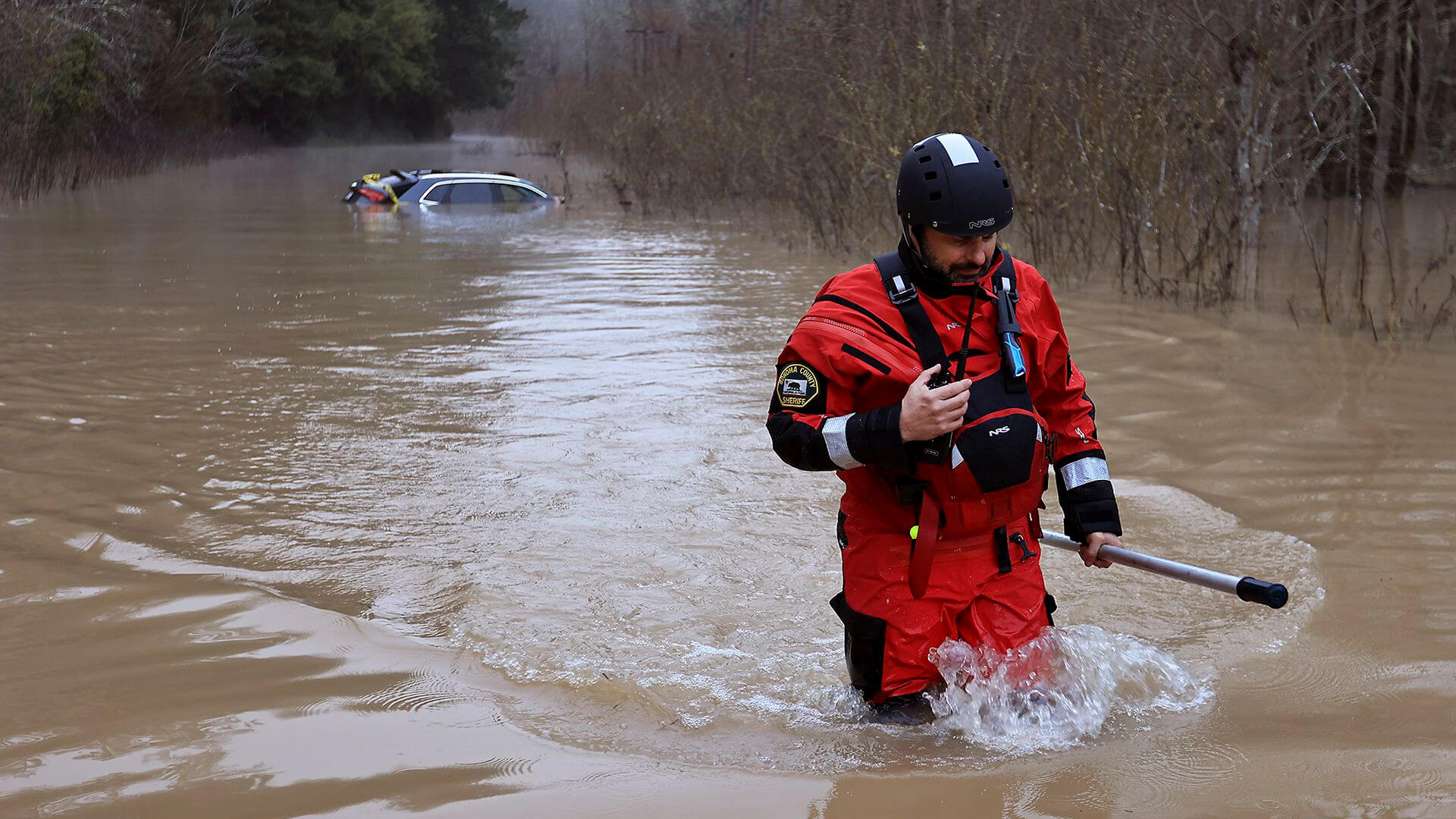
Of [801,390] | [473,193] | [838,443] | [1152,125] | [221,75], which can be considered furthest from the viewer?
[221,75]

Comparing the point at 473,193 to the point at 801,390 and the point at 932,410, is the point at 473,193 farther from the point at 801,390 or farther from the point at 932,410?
the point at 932,410

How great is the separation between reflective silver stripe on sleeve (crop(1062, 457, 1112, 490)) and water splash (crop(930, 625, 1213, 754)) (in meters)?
0.39

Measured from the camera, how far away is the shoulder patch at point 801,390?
11.1ft

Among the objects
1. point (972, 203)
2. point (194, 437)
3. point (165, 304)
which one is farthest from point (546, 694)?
point (165, 304)

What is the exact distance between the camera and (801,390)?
3.39 meters

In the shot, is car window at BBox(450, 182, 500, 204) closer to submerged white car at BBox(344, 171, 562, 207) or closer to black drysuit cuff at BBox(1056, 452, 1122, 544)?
submerged white car at BBox(344, 171, 562, 207)

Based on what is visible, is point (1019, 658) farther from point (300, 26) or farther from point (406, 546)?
point (300, 26)

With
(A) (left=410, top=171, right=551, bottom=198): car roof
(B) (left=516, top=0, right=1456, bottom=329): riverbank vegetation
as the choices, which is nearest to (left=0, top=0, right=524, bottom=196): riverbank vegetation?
(A) (left=410, top=171, right=551, bottom=198): car roof

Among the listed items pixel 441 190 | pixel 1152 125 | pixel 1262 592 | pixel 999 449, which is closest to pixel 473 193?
pixel 441 190

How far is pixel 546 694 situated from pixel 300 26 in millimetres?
55844

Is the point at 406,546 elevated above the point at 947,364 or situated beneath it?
situated beneath

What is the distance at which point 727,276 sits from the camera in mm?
15539

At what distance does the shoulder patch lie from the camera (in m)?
3.38

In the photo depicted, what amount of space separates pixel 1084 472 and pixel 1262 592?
2.04ft
